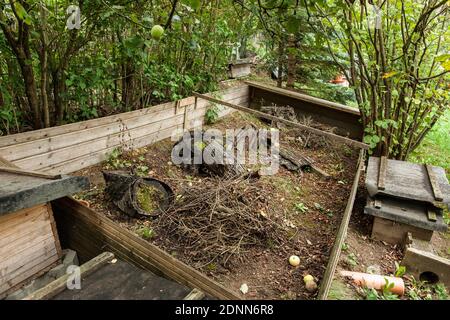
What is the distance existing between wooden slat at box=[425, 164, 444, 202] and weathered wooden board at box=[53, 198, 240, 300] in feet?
9.44

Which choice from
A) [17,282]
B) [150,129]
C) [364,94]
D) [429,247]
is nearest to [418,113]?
[364,94]

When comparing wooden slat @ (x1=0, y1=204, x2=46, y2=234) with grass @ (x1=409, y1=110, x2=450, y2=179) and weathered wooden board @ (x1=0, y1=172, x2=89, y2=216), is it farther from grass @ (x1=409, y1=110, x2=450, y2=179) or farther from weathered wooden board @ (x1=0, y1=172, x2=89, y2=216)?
grass @ (x1=409, y1=110, x2=450, y2=179)

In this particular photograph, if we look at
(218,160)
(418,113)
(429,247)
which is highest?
(418,113)

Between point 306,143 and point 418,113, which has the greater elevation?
point 418,113

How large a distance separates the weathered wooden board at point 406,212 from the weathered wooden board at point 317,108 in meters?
2.93

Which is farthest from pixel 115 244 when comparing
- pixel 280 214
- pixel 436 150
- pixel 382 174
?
pixel 436 150

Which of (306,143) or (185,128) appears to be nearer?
(185,128)

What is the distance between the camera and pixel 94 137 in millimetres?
4070

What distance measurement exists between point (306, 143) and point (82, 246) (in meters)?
4.72

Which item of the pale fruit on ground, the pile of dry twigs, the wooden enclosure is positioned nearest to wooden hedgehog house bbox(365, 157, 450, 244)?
the wooden enclosure

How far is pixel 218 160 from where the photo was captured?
14.8 ft

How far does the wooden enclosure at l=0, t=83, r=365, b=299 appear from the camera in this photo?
226 centimetres
